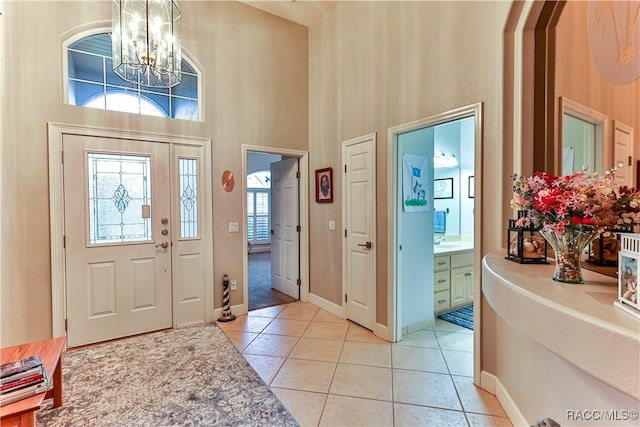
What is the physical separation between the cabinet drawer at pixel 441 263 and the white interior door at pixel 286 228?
181cm

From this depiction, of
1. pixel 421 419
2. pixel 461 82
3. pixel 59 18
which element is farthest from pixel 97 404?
pixel 461 82

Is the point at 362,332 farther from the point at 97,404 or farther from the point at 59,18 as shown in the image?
the point at 59,18

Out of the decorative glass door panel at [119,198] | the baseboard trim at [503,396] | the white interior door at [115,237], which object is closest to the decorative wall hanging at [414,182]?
the baseboard trim at [503,396]

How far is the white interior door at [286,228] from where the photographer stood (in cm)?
432

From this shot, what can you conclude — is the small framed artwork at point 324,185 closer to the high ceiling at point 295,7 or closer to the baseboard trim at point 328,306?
the baseboard trim at point 328,306

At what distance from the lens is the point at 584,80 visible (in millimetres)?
1609

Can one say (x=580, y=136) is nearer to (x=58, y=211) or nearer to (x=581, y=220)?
(x=581, y=220)

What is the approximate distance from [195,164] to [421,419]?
125 inches

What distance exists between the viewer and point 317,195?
404cm

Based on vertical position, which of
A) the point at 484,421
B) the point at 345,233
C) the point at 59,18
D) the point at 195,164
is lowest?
the point at 484,421

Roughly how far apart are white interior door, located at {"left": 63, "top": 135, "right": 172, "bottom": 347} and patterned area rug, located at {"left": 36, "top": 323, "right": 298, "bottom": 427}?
0.30 m

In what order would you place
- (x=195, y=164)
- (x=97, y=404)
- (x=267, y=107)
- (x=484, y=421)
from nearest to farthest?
(x=484, y=421) < (x=97, y=404) < (x=195, y=164) < (x=267, y=107)

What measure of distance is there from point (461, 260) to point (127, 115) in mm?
4067

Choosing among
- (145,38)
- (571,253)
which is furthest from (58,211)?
(571,253)
